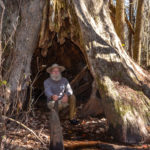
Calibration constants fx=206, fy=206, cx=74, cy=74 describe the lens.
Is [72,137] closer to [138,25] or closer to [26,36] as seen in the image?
[26,36]

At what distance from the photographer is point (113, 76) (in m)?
5.16

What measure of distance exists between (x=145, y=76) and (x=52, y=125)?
3.29 meters

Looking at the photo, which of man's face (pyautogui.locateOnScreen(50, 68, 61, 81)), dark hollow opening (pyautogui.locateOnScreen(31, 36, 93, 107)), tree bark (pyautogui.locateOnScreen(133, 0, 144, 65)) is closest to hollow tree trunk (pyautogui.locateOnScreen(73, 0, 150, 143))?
man's face (pyautogui.locateOnScreen(50, 68, 61, 81))

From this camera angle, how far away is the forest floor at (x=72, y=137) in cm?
395

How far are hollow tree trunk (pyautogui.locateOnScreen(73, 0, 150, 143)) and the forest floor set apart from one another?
1.16 ft

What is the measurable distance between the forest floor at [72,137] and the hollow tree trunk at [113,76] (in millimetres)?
355

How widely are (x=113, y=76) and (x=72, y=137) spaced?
1.79 meters

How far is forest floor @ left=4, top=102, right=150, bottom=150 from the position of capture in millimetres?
3949

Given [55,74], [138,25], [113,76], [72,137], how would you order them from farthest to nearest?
1. [138,25]
2. [55,74]
3. [113,76]
4. [72,137]

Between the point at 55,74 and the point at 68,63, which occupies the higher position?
the point at 68,63

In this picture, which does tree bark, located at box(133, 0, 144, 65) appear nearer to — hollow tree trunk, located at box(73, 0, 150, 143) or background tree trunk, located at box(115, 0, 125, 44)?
background tree trunk, located at box(115, 0, 125, 44)

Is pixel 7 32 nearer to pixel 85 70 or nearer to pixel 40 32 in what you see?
pixel 40 32

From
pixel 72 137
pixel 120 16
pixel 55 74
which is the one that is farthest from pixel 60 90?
pixel 120 16

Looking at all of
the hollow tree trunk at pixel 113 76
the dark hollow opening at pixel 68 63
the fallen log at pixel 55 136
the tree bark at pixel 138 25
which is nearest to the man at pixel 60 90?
the hollow tree trunk at pixel 113 76
